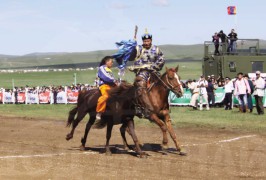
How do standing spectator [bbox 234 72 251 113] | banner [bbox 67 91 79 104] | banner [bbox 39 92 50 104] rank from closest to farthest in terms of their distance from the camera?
standing spectator [bbox 234 72 251 113] → banner [bbox 67 91 79 104] → banner [bbox 39 92 50 104]

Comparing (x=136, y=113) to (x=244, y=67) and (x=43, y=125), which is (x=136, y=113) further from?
(x=244, y=67)

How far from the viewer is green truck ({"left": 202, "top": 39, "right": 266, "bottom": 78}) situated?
3089cm

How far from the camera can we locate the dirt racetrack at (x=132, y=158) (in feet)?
30.5

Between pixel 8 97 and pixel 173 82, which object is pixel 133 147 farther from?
pixel 8 97

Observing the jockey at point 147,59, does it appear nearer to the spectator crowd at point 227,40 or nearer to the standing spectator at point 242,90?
the standing spectator at point 242,90

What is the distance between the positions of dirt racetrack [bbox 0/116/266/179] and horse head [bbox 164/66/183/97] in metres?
1.40

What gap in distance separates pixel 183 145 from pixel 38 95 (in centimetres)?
2445

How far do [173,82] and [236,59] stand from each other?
19712 millimetres

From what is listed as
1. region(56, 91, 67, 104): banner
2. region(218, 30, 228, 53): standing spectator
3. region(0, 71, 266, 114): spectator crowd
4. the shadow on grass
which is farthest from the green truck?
the shadow on grass

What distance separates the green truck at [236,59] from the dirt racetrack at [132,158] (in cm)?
1462

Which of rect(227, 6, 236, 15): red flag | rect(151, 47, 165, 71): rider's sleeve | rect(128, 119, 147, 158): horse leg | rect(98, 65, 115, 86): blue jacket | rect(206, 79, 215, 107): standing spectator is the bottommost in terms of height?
rect(206, 79, 215, 107): standing spectator

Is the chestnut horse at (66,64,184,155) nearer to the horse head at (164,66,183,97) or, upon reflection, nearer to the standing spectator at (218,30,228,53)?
the horse head at (164,66,183,97)

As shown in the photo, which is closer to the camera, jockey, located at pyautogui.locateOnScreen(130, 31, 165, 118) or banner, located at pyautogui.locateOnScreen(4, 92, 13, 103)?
jockey, located at pyautogui.locateOnScreen(130, 31, 165, 118)

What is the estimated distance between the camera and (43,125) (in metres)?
20.0
